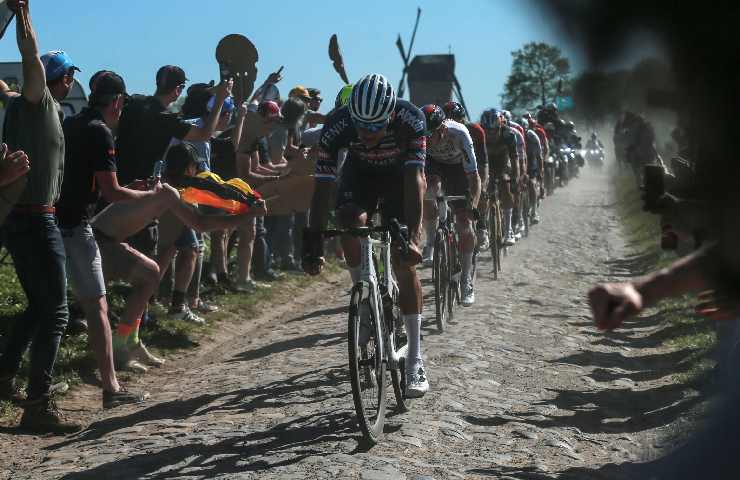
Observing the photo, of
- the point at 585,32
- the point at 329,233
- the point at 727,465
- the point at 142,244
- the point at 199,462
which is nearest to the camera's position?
the point at 585,32

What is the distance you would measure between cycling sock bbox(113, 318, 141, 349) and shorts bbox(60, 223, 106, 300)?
119 centimetres

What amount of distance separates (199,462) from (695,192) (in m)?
4.65

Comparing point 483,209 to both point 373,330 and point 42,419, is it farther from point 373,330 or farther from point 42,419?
point 42,419

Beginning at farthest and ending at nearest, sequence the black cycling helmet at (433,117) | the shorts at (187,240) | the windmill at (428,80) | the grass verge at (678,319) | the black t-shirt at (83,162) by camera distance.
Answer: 1. the windmill at (428,80)
2. the black cycling helmet at (433,117)
3. the shorts at (187,240)
4. the grass verge at (678,319)
5. the black t-shirt at (83,162)

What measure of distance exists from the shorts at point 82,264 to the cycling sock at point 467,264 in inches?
214

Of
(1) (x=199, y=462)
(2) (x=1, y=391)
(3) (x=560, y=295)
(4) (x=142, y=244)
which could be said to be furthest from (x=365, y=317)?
(3) (x=560, y=295)

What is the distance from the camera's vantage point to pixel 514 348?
10109 millimetres

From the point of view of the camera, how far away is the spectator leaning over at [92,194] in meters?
7.38

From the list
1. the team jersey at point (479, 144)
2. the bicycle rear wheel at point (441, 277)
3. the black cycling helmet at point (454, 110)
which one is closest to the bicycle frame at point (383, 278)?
the bicycle rear wheel at point (441, 277)

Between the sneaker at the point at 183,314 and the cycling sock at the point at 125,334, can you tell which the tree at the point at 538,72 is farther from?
the sneaker at the point at 183,314

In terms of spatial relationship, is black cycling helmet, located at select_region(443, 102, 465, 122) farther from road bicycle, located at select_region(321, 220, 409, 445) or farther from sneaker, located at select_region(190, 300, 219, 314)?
road bicycle, located at select_region(321, 220, 409, 445)

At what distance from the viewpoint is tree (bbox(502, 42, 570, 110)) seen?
147 cm

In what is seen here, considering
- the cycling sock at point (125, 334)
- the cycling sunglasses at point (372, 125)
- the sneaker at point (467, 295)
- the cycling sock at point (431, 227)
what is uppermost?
the cycling sunglasses at point (372, 125)

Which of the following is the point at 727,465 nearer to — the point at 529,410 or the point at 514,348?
the point at 529,410
